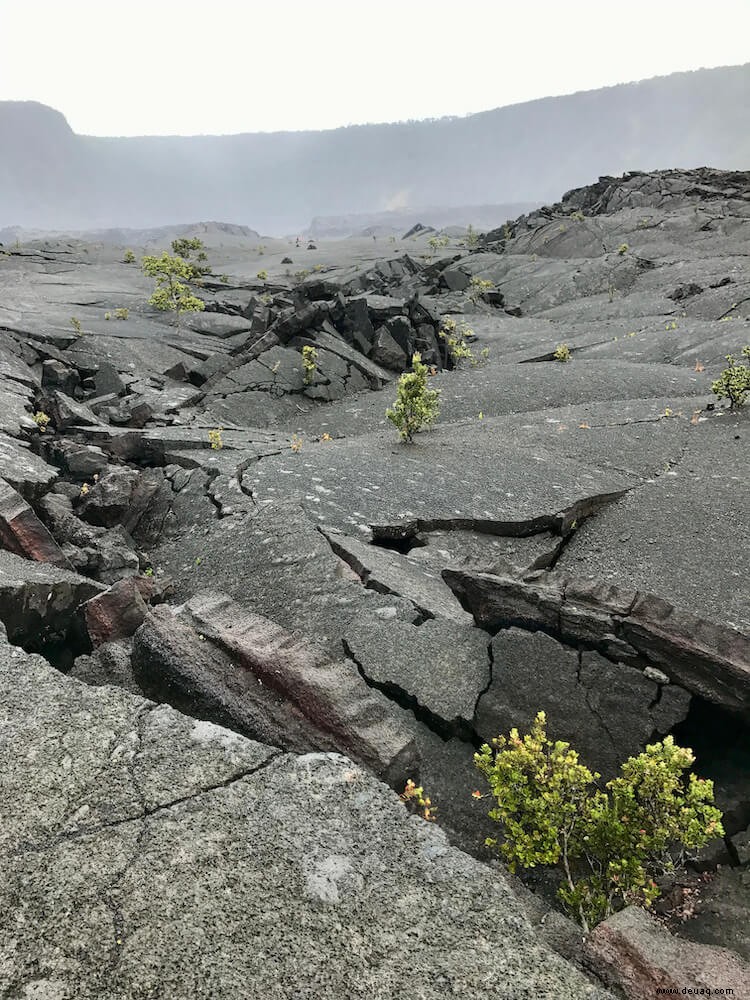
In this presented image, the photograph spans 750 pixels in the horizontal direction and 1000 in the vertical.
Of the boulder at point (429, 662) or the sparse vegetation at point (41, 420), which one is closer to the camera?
the boulder at point (429, 662)

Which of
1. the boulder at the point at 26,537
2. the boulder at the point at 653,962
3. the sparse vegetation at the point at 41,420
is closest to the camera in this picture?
the boulder at the point at 653,962

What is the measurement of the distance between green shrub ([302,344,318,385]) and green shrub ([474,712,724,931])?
15.2m

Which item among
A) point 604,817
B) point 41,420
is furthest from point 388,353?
point 604,817

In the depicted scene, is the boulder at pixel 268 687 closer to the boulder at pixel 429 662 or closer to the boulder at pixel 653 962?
the boulder at pixel 429 662

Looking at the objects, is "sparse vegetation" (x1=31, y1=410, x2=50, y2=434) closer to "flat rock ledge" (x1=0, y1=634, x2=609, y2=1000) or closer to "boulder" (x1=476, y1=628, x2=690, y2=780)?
"flat rock ledge" (x1=0, y1=634, x2=609, y2=1000)

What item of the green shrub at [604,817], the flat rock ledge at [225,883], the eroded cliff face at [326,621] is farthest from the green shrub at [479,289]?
the flat rock ledge at [225,883]

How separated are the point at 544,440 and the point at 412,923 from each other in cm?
1071

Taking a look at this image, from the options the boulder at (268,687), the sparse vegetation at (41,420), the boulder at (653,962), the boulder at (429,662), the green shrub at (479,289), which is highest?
the green shrub at (479,289)

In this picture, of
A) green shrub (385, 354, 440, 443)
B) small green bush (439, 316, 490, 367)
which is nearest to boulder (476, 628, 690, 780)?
green shrub (385, 354, 440, 443)

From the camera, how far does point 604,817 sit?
3252 mm

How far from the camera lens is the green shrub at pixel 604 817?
123 inches

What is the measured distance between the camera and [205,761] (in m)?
3.00

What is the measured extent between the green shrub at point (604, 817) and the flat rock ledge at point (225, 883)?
0.84 m

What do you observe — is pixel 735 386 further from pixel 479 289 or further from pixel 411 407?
pixel 479 289
